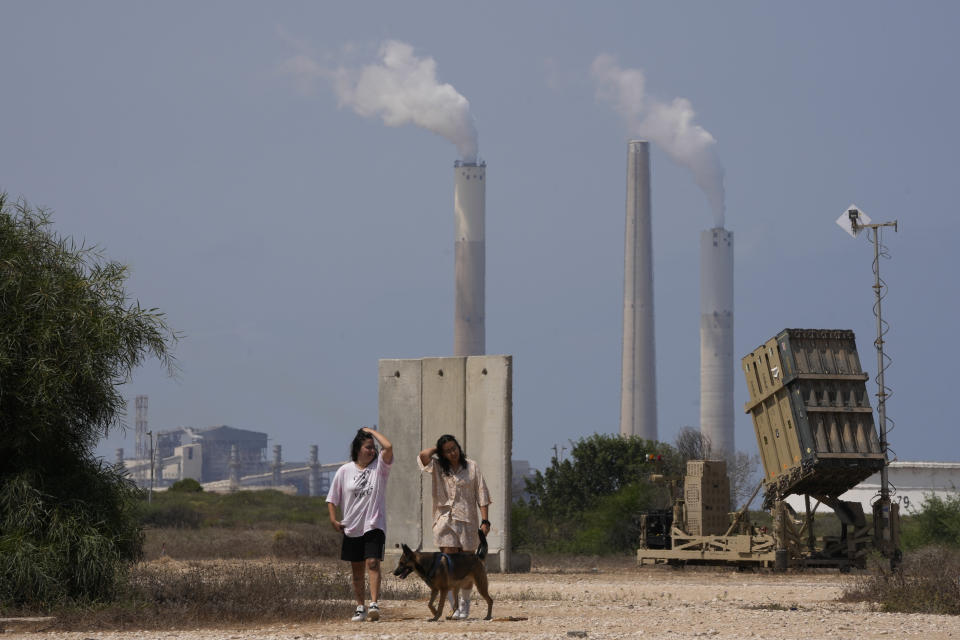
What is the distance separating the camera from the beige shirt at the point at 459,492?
11.6 metres

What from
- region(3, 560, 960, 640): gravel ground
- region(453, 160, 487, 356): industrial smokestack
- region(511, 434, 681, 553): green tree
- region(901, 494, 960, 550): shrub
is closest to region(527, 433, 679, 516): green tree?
region(511, 434, 681, 553): green tree

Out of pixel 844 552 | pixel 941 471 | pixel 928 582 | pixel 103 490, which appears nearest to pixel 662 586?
pixel 928 582

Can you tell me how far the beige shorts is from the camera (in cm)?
1152

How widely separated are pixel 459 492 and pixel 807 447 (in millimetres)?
12014

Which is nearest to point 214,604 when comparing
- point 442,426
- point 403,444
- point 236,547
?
point 442,426

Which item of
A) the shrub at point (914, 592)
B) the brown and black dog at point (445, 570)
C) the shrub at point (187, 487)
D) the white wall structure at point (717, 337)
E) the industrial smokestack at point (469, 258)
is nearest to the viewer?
the brown and black dog at point (445, 570)

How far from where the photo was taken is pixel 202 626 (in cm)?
1141

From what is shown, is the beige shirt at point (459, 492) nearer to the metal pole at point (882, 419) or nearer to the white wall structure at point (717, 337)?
the metal pole at point (882, 419)

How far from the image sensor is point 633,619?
12008 millimetres

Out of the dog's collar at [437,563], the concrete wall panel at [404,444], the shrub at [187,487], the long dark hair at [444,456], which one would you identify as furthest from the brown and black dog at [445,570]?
the shrub at [187,487]

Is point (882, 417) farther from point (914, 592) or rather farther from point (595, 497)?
point (595, 497)

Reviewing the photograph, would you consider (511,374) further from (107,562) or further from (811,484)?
(107,562)

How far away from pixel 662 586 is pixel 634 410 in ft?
399

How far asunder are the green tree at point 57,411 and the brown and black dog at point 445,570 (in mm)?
3209
